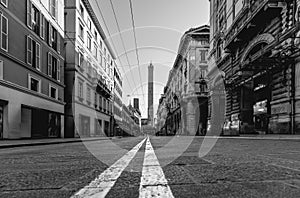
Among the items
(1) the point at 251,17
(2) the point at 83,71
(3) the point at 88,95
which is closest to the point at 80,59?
(2) the point at 83,71

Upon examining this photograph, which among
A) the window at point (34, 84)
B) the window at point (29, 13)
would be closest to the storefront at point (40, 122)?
the window at point (34, 84)

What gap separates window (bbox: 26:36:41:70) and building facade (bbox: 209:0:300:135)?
15.7 meters

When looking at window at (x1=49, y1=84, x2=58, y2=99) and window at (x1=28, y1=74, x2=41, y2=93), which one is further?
window at (x1=49, y1=84, x2=58, y2=99)

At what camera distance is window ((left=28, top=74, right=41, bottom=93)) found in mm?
22173

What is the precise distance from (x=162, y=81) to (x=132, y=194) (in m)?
10.9

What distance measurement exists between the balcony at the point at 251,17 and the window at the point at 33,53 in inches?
631

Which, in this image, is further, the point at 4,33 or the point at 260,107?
the point at 260,107

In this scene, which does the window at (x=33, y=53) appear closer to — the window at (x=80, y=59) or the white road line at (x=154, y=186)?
the window at (x=80, y=59)

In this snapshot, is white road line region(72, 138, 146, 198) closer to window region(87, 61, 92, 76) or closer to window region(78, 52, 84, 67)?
window region(78, 52, 84, 67)

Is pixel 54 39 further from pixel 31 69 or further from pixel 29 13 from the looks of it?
pixel 31 69

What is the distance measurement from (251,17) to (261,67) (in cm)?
392

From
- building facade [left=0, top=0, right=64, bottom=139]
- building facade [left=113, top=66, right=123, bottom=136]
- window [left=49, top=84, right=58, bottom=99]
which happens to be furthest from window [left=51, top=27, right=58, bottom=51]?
building facade [left=113, top=66, right=123, bottom=136]

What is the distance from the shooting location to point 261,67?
22406 millimetres

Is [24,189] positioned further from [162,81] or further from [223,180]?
[162,81]
